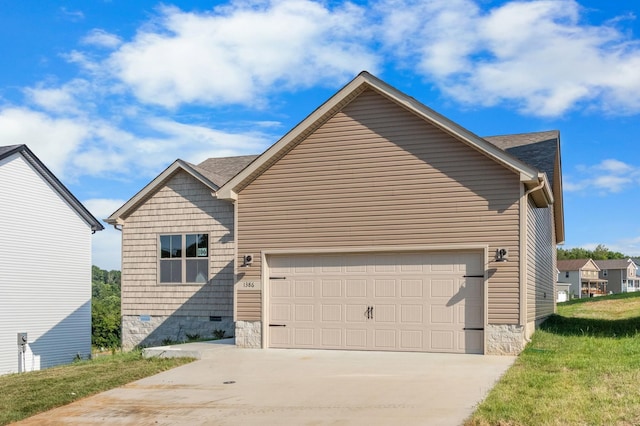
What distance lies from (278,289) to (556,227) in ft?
49.1

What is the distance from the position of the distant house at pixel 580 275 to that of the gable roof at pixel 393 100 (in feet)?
237

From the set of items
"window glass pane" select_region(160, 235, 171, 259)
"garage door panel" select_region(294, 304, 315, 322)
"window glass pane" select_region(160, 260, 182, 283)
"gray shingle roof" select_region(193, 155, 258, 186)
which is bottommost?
"garage door panel" select_region(294, 304, 315, 322)

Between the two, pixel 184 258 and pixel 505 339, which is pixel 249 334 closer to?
pixel 184 258

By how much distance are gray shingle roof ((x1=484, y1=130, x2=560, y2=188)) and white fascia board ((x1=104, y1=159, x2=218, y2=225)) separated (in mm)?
8999

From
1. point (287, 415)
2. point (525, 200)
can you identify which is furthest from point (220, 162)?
point (287, 415)

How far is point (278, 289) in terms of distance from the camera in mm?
16344

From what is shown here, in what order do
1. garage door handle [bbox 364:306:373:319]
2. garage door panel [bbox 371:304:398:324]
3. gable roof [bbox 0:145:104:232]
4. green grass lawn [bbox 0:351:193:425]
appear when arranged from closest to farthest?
green grass lawn [bbox 0:351:193:425]
garage door panel [bbox 371:304:398:324]
garage door handle [bbox 364:306:373:319]
gable roof [bbox 0:145:104:232]

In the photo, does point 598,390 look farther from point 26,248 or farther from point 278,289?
point 26,248

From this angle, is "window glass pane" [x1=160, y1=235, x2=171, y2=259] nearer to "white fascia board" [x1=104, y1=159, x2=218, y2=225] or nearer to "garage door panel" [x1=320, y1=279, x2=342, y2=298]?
"white fascia board" [x1=104, y1=159, x2=218, y2=225]

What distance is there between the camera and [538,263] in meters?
18.7

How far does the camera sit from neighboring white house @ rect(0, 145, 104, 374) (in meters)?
25.5

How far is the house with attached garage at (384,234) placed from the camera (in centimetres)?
1437

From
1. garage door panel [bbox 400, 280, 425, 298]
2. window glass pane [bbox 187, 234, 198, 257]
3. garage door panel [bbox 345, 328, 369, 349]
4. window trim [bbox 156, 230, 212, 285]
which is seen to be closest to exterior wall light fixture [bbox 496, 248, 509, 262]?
garage door panel [bbox 400, 280, 425, 298]

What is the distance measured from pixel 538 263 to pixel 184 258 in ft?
34.5
